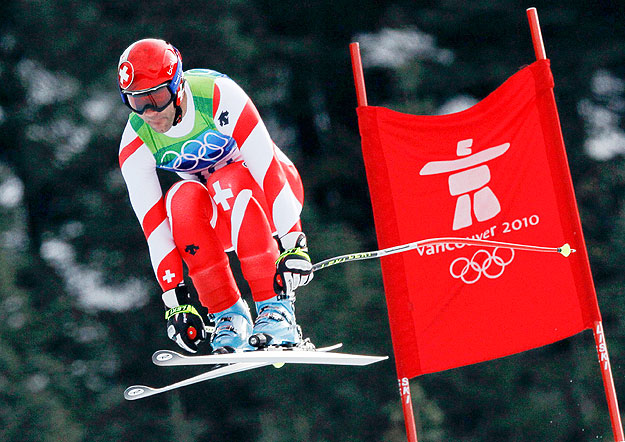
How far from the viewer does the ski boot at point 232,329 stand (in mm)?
5500

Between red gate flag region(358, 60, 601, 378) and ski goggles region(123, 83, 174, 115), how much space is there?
1.49 m

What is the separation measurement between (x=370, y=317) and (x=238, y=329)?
6751mm

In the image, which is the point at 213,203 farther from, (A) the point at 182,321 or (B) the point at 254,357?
(B) the point at 254,357

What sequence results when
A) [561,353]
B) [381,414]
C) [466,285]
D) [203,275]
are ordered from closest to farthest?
1. [203,275]
2. [466,285]
3. [381,414]
4. [561,353]

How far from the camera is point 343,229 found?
41.0 ft

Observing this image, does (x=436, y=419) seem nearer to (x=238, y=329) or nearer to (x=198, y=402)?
(x=198, y=402)

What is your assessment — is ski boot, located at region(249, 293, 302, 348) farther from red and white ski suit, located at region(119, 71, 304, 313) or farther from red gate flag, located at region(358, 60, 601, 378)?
red gate flag, located at region(358, 60, 601, 378)

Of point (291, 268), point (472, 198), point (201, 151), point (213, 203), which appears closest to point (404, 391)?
point (472, 198)

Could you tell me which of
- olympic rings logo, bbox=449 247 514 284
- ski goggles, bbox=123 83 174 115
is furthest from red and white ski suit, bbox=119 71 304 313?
olympic rings logo, bbox=449 247 514 284

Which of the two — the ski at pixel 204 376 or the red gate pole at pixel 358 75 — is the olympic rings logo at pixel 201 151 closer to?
the ski at pixel 204 376

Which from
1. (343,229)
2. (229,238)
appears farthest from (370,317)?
(229,238)

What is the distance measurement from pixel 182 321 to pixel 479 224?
1.77 metres

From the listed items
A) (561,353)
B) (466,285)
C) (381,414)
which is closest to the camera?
(466,285)

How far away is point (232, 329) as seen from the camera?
555 centimetres
